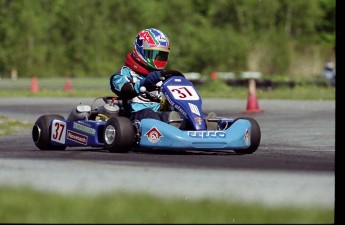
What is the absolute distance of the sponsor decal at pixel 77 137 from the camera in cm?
1091

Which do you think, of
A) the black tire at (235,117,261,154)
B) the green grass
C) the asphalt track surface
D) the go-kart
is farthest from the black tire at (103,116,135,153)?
the green grass

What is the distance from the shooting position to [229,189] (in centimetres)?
698

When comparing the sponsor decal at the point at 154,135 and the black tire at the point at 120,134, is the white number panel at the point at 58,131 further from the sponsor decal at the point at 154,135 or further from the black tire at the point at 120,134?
the sponsor decal at the point at 154,135

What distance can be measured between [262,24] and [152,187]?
189 feet

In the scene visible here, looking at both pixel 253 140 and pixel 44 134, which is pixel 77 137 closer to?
pixel 44 134

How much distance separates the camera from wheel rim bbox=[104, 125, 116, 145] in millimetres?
10245

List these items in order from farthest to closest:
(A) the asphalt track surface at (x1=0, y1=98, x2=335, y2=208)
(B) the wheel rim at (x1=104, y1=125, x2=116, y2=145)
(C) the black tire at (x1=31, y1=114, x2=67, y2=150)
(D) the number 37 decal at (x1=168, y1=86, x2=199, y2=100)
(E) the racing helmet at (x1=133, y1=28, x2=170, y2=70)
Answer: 1. (C) the black tire at (x1=31, y1=114, x2=67, y2=150)
2. (E) the racing helmet at (x1=133, y1=28, x2=170, y2=70)
3. (D) the number 37 decal at (x1=168, y1=86, x2=199, y2=100)
4. (B) the wheel rim at (x1=104, y1=125, x2=116, y2=145)
5. (A) the asphalt track surface at (x1=0, y1=98, x2=335, y2=208)

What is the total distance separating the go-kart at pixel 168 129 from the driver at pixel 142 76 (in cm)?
11

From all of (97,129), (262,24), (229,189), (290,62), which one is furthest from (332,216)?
(262,24)

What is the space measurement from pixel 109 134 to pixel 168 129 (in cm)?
67

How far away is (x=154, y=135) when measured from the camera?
33.3 feet

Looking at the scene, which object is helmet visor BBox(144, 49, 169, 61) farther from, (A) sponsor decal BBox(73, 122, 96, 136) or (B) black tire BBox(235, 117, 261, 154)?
(B) black tire BBox(235, 117, 261, 154)

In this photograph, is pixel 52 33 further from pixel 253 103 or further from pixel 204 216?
pixel 204 216

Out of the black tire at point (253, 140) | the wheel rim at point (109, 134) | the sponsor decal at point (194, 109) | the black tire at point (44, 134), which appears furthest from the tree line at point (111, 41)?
the wheel rim at point (109, 134)
